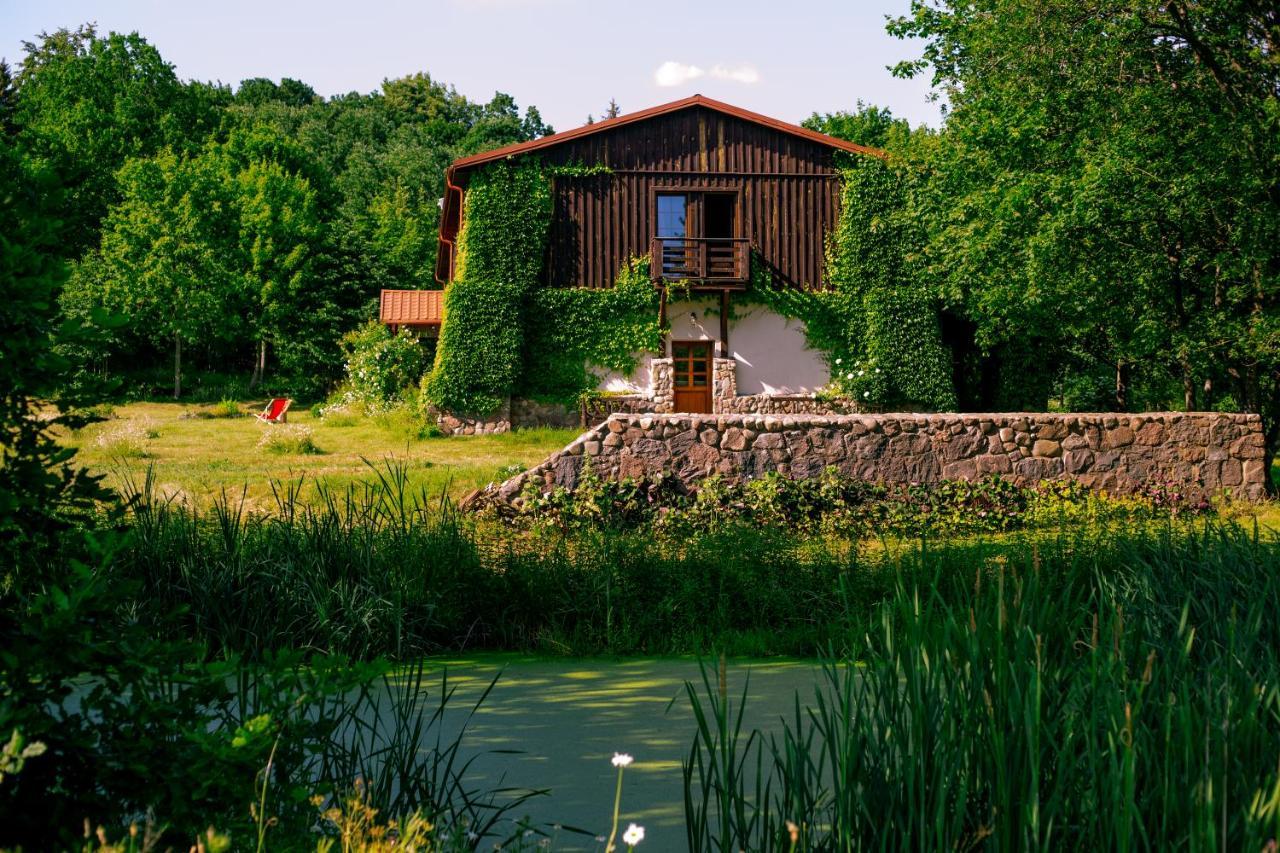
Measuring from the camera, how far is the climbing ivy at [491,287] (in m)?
19.8

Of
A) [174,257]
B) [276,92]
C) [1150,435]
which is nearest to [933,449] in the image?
[1150,435]

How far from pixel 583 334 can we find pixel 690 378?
233 centimetres

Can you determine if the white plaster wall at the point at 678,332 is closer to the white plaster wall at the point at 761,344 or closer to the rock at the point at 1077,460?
the white plaster wall at the point at 761,344

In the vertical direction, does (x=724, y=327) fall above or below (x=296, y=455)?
above

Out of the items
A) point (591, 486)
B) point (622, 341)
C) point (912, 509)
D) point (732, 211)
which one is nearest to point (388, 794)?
point (591, 486)

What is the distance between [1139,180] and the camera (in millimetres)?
12664

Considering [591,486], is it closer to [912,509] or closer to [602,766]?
[912,509]

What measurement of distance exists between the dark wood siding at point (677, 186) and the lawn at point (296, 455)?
409 centimetres

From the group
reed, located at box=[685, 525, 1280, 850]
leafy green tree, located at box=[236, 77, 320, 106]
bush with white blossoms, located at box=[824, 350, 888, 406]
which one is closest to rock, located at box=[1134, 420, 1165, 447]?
bush with white blossoms, located at box=[824, 350, 888, 406]

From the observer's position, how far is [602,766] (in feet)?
11.6

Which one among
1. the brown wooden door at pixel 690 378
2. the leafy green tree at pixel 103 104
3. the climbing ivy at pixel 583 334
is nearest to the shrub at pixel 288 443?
the climbing ivy at pixel 583 334

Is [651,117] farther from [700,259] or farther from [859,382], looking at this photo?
[859,382]

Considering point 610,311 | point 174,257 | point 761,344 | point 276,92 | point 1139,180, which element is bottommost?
point 761,344

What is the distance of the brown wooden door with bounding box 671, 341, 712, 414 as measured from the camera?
20.9 metres
